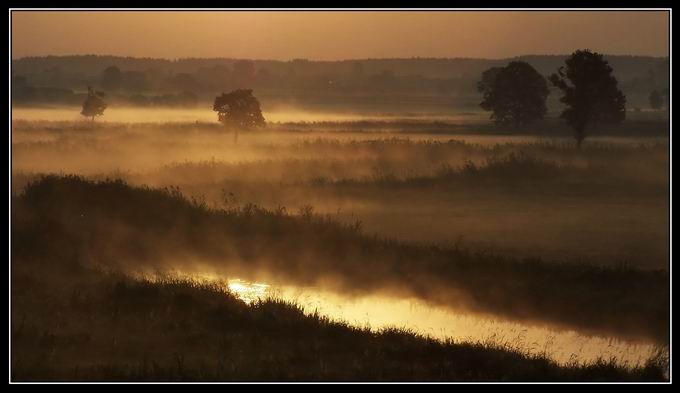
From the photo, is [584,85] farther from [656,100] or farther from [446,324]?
[656,100]

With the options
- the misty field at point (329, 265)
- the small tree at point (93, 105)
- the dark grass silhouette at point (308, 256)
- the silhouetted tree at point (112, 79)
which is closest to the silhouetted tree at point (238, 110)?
the misty field at point (329, 265)

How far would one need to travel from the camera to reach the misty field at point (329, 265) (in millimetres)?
16578

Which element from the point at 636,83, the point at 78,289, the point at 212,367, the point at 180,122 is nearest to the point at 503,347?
the point at 212,367

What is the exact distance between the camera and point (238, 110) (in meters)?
71.0

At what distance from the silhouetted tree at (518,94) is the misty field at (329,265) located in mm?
32120

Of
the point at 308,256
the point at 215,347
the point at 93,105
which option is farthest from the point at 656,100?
the point at 215,347

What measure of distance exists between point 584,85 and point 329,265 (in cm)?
4019

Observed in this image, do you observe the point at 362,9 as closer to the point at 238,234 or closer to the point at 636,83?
the point at 238,234

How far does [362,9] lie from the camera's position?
2019 centimetres

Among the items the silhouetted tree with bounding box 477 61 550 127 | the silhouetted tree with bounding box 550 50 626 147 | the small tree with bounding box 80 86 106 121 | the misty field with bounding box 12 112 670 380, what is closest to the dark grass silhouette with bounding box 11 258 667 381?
the misty field with bounding box 12 112 670 380

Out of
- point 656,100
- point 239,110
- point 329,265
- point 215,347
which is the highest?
point 656,100

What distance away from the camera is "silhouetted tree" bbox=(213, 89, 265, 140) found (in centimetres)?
7044

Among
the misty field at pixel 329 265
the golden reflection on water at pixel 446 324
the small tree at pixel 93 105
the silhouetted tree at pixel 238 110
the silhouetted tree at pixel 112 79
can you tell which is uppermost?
Answer: the silhouetted tree at pixel 112 79

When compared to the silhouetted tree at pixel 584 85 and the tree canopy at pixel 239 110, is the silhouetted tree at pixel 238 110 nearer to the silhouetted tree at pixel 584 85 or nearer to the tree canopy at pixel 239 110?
the tree canopy at pixel 239 110
